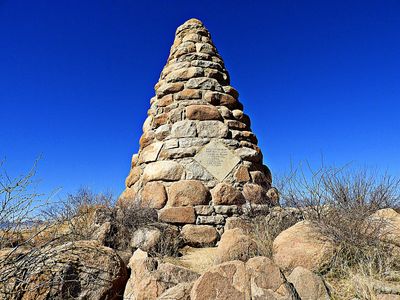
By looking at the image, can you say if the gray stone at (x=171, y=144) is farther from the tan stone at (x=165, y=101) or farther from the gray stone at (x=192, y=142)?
the tan stone at (x=165, y=101)

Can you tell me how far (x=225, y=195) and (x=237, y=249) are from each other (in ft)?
5.43

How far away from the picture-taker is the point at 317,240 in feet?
10.0

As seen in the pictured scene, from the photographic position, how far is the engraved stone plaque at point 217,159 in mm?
5184

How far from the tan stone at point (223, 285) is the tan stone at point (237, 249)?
35.0 inches

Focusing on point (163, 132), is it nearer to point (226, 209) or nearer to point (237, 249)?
point (226, 209)

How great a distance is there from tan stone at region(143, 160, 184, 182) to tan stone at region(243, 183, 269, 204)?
1102 millimetres

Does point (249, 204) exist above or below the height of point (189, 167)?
below

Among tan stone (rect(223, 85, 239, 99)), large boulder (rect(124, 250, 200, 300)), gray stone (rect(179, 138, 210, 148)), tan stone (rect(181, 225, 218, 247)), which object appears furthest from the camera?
tan stone (rect(223, 85, 239, 99))

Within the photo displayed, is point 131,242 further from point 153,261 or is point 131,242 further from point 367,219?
point 367,219

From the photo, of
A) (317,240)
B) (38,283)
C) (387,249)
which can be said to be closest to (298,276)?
(317,240)

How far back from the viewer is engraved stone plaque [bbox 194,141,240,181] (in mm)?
5184

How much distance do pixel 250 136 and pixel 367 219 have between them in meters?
2.84

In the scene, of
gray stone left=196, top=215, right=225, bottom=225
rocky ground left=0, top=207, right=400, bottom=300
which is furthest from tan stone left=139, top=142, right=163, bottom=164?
rocky ground left=0, top=207, right=400, bottom=300

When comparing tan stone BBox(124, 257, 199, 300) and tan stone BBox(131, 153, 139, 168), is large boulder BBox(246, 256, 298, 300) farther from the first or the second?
tan stone BBox(131, 153, 139, 168)
